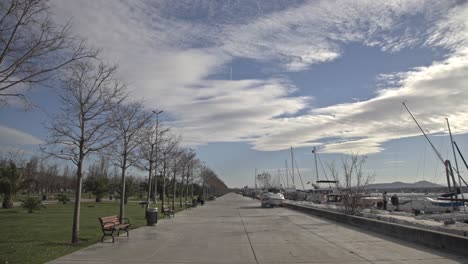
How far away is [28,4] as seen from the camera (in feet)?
28.1

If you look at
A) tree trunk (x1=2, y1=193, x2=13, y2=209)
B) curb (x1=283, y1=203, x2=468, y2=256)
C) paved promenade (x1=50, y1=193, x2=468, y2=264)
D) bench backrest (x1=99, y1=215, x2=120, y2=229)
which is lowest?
paved promenade (x1=50, y1=193, x2=468, y2=264)

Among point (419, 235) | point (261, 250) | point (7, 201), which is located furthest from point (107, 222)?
point (7, 201)

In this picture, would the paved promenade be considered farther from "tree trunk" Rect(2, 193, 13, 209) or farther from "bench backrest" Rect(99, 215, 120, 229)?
"tree trunk" Rect(2, 193, 13, 209)

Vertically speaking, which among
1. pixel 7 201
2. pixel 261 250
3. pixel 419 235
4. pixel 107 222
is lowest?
pixel 261 250

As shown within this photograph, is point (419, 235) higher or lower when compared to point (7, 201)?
lower

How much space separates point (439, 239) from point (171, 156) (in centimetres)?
2598

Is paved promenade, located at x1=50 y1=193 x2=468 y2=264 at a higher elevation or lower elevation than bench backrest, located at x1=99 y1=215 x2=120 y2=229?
lower

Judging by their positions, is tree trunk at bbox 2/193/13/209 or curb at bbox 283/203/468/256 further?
tree trunk at bbox 2/193/13/209

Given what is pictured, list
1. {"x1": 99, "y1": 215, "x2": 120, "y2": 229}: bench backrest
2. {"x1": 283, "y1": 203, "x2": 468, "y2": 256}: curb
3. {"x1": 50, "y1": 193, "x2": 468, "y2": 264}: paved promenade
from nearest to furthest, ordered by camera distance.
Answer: {"x1": 50, "y1": 193, "x2": 468, "y2": 264}: paved promenade → {"x1": 283, "y1": 203, "x2": 468, "y2": 256}: curb → {"x1": 99, "y1": 215, "x2": 120, "y2": 229}: bench backrest

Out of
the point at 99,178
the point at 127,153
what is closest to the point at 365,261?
the point at 127,153

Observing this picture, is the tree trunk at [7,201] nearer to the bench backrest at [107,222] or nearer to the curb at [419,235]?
the bench backrest at [107,222]

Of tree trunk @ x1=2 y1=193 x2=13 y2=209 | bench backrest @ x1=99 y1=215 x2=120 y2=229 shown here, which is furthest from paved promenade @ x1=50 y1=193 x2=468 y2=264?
tree trunk @ x1=2 y1=193 x2=13 y2=209

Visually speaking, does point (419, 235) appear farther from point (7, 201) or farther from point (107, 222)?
point (7, 201)

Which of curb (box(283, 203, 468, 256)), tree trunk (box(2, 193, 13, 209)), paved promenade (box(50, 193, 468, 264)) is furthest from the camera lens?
tree trunk (box(2, 193, 13, 209))
